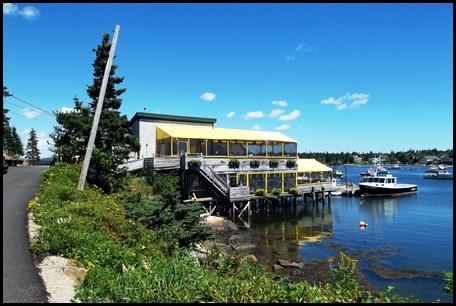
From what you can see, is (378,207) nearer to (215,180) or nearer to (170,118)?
(215,180)

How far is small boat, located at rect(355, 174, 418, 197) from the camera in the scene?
53031 mm

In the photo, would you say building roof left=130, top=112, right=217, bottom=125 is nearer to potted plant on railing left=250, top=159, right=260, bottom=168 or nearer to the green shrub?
potted plant on railing left=250, top=159, right=260, bottom=168

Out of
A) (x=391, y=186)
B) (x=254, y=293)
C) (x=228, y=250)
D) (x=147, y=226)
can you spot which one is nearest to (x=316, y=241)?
(x=228, y=250)

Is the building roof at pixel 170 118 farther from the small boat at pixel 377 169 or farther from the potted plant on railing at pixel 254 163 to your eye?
the small boat at pixel 377 169

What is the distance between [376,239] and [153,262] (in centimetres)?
2130

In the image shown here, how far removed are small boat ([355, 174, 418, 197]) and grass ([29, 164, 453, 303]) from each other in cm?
4524

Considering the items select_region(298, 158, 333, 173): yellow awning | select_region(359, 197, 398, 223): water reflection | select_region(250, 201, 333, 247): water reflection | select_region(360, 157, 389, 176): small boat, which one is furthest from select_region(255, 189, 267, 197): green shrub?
select_region(360, 157, 389, 176): small boat

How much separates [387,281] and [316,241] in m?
8.42

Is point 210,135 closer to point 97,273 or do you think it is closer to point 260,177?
point 260,177

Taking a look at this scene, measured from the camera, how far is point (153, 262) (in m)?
8.80

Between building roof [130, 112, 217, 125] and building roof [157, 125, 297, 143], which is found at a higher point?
building roof [130, 112, 217, 125]

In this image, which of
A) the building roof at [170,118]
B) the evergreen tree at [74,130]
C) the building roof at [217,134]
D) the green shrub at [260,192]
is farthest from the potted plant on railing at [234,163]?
the evergreen tree at [74,130]

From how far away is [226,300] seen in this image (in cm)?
612

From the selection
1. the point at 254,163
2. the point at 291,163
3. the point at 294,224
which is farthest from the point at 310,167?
the point at 294,224
